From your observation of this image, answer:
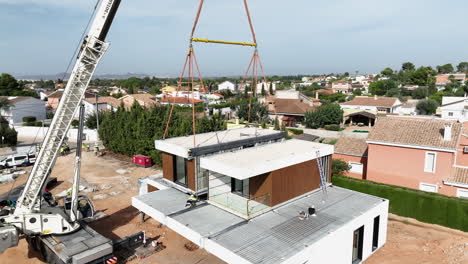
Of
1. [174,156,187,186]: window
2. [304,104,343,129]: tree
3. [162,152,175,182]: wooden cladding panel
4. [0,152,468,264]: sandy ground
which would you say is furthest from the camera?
[304,104,343,129]: tree

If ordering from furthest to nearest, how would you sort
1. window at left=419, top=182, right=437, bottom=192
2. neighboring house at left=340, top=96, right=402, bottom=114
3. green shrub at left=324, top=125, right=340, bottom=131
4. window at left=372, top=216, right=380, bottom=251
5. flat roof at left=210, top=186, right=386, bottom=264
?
neighboring house at left=340, top=96, right=402, bottom=114 < green shrub at left=324, top=125, right=340, bottom=131 < window at left=419, top=182, right=437, bottom=192 < window at left=372, top=216, right=380, bottom=251 < flat roof at left=210, top=186, right=386, bottom=264

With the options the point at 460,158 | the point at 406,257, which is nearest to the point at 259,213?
the point at 406,257

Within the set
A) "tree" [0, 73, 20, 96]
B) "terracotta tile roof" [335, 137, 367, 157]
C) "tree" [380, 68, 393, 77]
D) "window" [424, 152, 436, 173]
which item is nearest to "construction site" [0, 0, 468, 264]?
"window" [424, 152, 436, 173]

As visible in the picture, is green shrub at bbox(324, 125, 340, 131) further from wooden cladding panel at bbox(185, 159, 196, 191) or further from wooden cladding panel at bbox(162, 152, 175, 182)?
wooden cladding panel at bbox(185, 159, 196, 191)

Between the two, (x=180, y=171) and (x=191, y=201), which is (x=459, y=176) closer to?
(x=191, y=201)

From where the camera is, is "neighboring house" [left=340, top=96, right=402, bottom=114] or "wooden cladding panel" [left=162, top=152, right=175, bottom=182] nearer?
"wooden cladding panel" [left=162, top=152, right=175, bottom=182]

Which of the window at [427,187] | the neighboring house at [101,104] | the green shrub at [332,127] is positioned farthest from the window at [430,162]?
the neighboring house at [101,104]

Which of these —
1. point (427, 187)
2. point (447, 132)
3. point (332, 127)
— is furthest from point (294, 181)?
point (332, 127)

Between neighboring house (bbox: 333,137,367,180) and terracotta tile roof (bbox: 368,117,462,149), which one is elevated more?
terracotta tile roof (bbox: 368,117,462,149)
